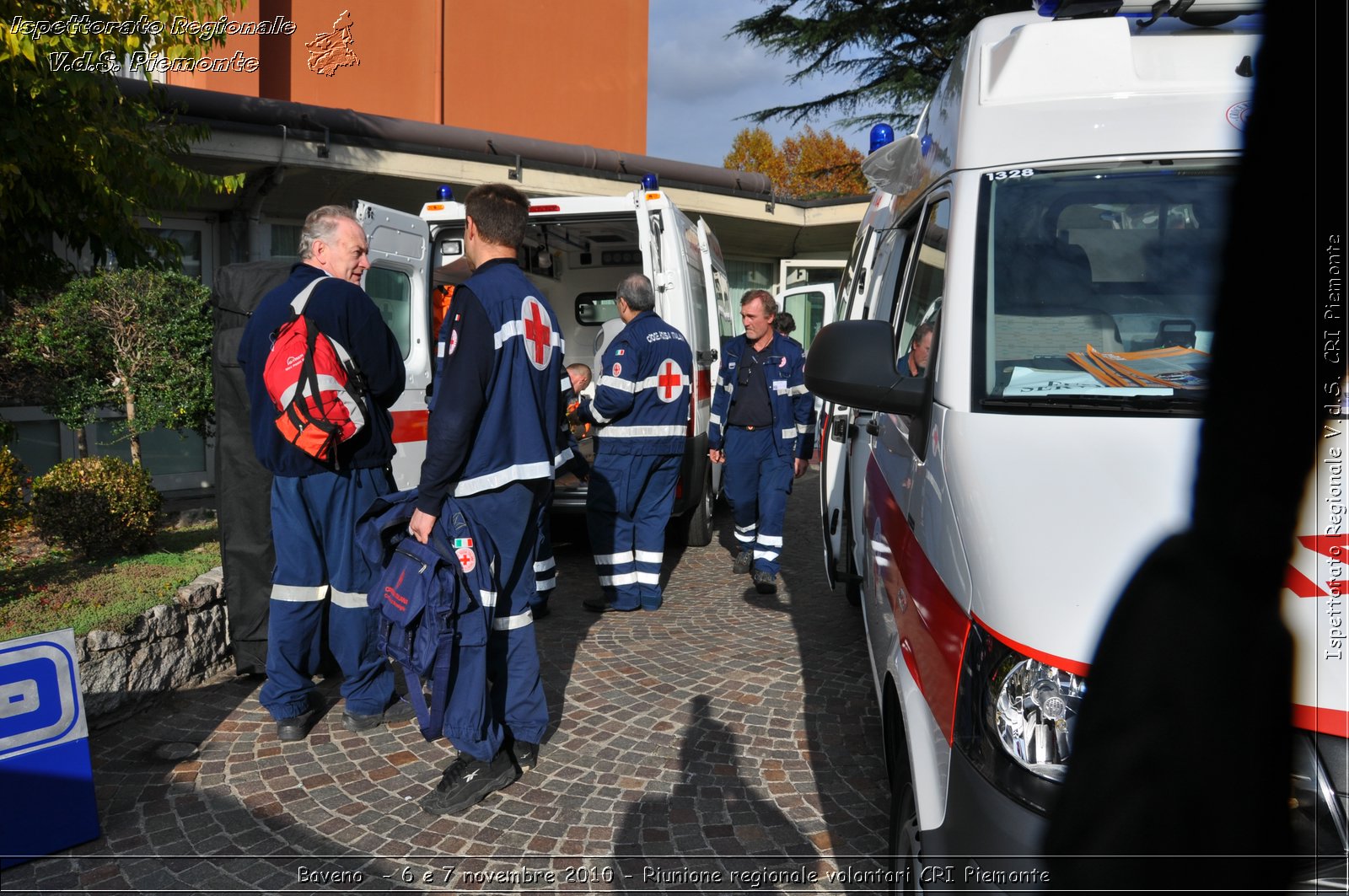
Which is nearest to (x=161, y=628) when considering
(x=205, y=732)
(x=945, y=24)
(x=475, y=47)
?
(x=205, y=732)

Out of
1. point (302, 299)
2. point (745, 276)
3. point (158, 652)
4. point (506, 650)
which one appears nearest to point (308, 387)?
point (302, 299)

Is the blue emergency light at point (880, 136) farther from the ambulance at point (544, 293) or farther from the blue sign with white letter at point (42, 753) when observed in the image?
the blue sign with white letter at point (42, 753)

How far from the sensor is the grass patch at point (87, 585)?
3957 millimetres

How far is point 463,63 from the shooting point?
13977 mm

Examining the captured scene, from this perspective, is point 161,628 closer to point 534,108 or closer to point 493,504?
point 493,504

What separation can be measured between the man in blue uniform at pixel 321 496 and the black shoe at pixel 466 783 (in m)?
0.83

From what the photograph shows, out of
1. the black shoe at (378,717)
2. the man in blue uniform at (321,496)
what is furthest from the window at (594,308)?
the black shoe at (378,717)

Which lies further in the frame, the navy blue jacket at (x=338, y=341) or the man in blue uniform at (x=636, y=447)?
the man in blue uniform at (x=636, y=447)

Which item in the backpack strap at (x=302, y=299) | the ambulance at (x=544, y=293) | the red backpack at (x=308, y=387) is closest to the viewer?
the red backpack at (x=308, y=387)

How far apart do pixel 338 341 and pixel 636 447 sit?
7.74ft

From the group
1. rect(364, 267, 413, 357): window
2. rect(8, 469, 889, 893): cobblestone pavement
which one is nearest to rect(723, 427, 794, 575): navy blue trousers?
rect(8, 469, 889, 893): cobblestone pavement

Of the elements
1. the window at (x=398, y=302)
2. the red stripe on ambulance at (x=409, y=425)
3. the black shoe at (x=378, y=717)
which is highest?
the window at (x=398, y=302)

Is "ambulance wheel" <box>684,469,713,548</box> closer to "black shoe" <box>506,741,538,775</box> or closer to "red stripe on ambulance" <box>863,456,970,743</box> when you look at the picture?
"black shoe" <box>506,741,538,775</box>

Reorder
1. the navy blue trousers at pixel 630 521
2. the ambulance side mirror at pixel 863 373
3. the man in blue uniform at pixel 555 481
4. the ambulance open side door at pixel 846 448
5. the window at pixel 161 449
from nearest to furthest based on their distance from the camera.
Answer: the ambulance side mirror at pixel 863 373, the ambulance open side door at pixel 846 448, the man in blue uniform at pixel 555 481, the navy blue trousers at pixel 630 521, the window at pixel 161 449
